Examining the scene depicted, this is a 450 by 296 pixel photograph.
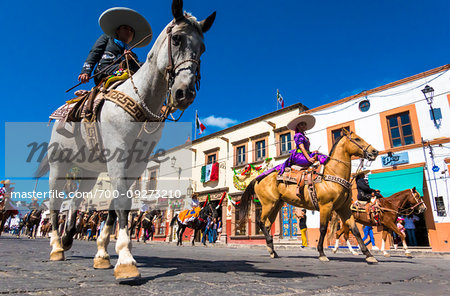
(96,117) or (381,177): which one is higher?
(381,177)

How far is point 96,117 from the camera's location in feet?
10.2

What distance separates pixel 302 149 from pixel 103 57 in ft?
15.9

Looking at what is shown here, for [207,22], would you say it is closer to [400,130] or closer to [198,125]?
[400,130]

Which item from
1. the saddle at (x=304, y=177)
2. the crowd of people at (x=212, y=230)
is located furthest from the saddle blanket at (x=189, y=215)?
the saddle at (x=304, y=177)

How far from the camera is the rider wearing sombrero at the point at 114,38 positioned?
370 centimetres

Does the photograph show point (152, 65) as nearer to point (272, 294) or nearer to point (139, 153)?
point (139, 153)

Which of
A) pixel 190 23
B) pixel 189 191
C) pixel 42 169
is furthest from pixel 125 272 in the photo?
pixel 189 191

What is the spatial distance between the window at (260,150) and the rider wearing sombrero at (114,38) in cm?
1804

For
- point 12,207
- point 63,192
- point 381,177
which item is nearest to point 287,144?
point 381,177

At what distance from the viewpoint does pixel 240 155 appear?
2320cm

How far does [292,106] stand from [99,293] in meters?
19.8

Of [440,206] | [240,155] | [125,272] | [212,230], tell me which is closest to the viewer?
[125,272]

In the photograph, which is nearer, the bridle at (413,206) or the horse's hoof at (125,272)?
the horse's hoof at (125,272)

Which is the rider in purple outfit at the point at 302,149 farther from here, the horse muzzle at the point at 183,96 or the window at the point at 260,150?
the window at the point at 260,150
